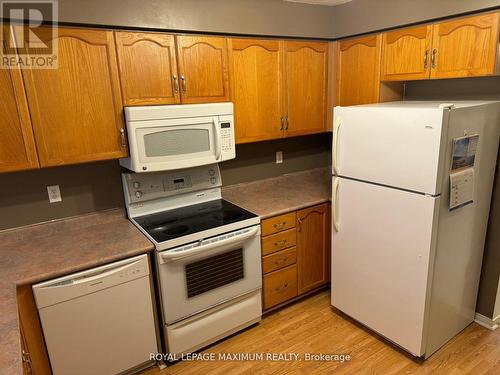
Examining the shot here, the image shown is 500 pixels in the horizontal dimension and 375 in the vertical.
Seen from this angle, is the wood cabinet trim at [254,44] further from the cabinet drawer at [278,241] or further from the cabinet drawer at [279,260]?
the cabinet drawer at [279,260]

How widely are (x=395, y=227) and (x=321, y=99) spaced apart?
4.33ft

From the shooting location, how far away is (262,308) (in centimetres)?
259

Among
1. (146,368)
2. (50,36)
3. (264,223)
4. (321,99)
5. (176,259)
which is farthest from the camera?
(321,99)

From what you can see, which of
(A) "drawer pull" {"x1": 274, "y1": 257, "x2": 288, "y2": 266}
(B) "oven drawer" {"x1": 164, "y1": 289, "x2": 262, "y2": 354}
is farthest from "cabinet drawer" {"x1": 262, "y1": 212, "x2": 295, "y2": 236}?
(B) "oven drawer" {"x1": 164, "y1": 289, "x2": 262, "y2": 354}

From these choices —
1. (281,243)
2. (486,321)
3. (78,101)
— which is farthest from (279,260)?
(78,101)

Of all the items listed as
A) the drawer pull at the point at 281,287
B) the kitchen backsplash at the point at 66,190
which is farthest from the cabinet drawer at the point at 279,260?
the kitchen backsplash at the point at 66,190

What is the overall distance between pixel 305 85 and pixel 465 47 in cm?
110

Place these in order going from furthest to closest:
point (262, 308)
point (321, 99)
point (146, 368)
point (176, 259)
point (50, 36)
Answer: point (321, 99) → point (262, 308) → point (146, 368) → point (176, 259) → point (50, 36)

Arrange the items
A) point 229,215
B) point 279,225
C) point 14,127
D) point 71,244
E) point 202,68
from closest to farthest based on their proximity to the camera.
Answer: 1. point 14,127
2. point 71,244
3. point 202,68
4. point 229,215
5. point 279,225

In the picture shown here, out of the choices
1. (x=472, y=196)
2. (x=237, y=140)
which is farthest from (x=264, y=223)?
(x=472, y=196)

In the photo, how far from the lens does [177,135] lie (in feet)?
7.07

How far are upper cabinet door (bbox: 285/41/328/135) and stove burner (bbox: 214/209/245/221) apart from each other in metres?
0.82

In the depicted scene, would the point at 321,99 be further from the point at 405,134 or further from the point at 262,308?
the point at 262,308

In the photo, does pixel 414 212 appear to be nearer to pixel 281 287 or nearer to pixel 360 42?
pixel 281 287
